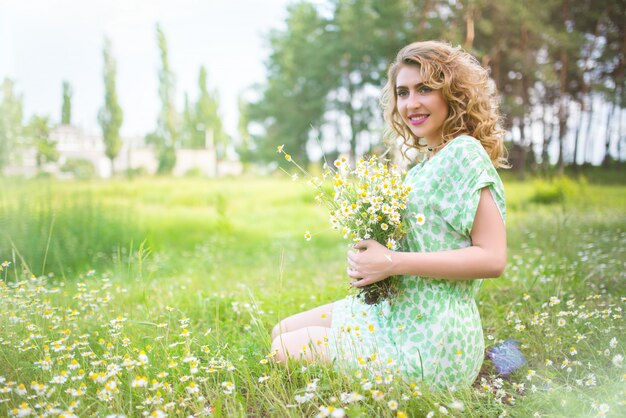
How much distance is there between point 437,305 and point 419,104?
35.0 inches

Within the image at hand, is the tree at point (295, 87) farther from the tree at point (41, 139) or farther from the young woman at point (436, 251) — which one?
the young woman at point (436, 251)

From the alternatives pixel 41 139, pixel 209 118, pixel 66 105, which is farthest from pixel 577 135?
pixel 41 139

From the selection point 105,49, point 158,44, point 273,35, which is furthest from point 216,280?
point 273,35

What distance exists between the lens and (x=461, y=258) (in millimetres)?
1933

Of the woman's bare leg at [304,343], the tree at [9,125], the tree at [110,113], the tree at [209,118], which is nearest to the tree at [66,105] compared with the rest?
the tree at [9,125]

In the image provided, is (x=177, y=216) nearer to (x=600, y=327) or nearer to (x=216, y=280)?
(x=216, y=280)

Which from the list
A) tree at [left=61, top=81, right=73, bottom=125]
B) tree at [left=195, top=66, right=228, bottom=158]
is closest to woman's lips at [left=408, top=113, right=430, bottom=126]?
tree at [left=61, top=81, right=73, bottom=125]

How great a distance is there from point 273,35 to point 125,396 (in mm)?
22767

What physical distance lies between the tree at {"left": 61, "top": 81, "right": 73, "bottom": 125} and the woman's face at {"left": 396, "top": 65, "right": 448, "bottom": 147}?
23.5ft

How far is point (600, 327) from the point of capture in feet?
8.38

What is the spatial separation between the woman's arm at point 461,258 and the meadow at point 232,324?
1.38ft

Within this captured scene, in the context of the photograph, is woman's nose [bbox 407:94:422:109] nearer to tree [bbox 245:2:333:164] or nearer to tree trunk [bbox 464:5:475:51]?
tree trunk [bbox 464:5:475:51]

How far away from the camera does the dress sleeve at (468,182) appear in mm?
1961

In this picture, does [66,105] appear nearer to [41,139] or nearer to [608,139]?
[41,139]
